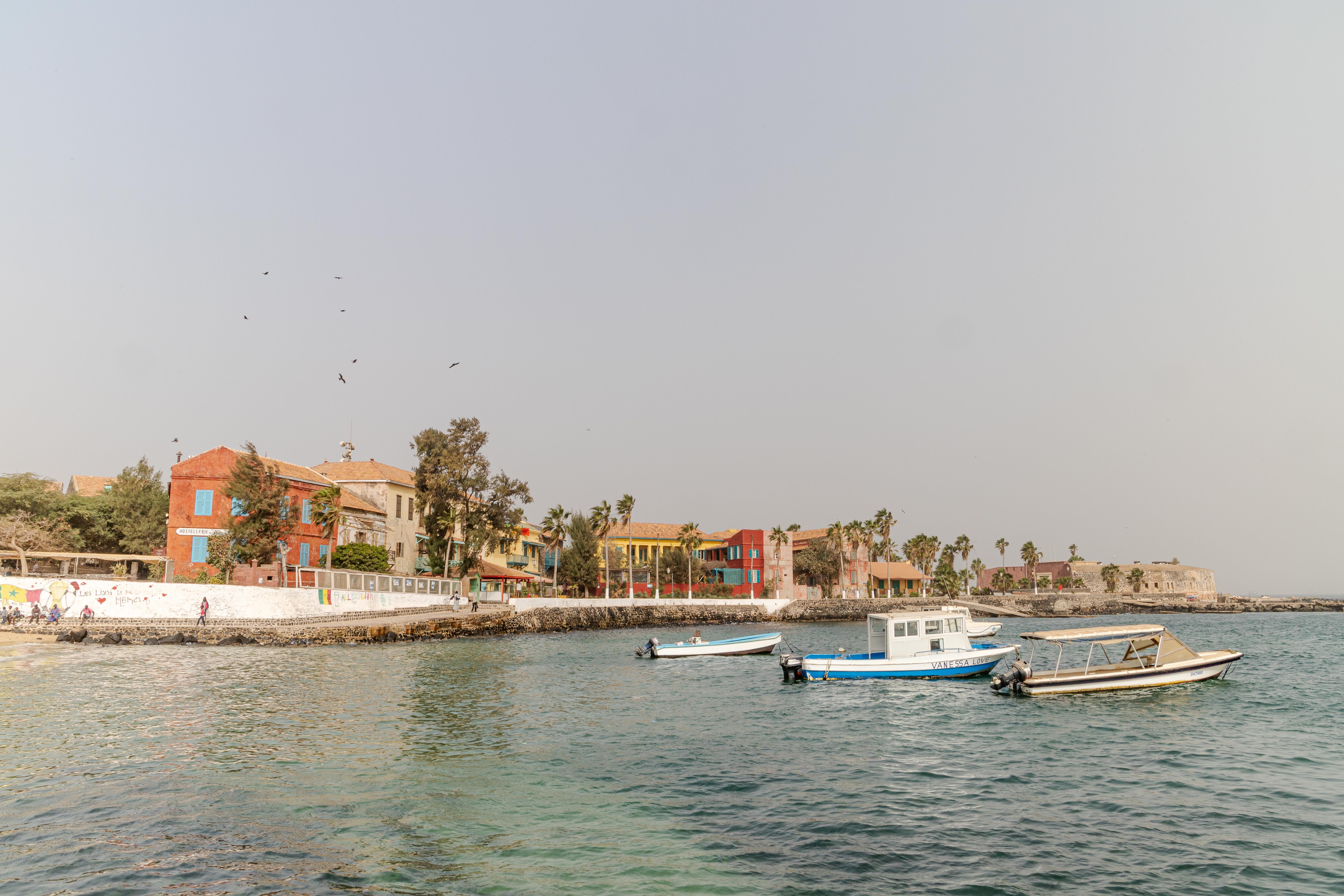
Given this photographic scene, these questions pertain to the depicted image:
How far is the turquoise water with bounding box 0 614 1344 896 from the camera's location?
1269 cm

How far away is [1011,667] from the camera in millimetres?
32688

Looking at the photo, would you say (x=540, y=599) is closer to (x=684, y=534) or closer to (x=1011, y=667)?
(x=684, y=534)

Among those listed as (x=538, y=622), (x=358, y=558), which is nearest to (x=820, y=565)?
(x=538, y=622)

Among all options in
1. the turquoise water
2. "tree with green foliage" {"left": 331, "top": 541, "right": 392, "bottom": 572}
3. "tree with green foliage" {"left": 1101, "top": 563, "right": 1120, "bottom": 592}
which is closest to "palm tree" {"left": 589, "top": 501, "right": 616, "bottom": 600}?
"tree with green foliage" {"left": 331, "top": 541, "right": 392, "bottom": 572}

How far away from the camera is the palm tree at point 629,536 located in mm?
96938

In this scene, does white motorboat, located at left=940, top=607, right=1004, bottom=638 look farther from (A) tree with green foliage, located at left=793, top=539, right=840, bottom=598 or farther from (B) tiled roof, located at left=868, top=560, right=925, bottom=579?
(B) tiled roof, located at left=868, top=560, right=925, bottom=579

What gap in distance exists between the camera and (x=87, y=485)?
3393 inches

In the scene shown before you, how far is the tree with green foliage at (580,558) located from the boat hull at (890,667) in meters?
61.1

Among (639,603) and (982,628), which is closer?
(982,628)

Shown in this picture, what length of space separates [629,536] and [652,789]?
9084 centimetres

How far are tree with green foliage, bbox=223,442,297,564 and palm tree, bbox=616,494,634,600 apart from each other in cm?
4308

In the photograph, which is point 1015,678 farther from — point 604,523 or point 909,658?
point 604,523

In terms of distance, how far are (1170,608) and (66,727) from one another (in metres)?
172

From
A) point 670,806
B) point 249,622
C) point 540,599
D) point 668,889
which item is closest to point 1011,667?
point 670,806
